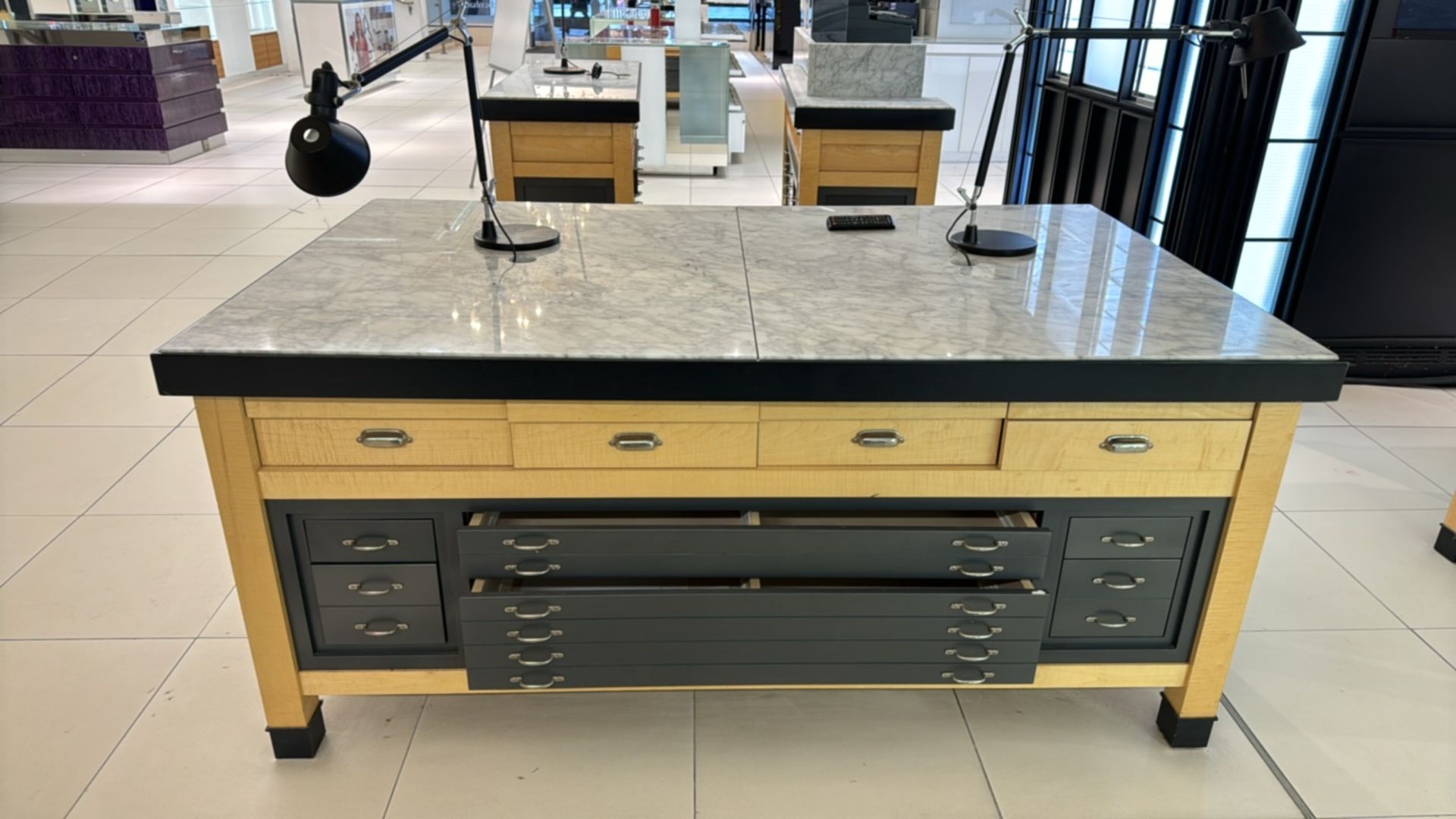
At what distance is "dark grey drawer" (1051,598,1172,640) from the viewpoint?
6.06 ft

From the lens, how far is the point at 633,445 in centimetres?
165

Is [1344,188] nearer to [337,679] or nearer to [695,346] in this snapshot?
[695,346]

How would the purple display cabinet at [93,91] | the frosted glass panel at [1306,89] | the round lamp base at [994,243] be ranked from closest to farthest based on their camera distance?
the round lamp base at [994,243]
the frosted glass panel at [1306,89]
the purple display cabinet at [93,91]

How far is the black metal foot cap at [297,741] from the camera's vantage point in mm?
1853

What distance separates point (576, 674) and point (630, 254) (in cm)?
93

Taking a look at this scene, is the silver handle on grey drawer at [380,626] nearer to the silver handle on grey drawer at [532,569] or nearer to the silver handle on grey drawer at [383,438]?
the silver handle on grey drawer at [532,569]

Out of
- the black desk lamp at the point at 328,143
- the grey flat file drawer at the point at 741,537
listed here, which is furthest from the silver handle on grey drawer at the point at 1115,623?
the black desk lamp at the point at 328,143

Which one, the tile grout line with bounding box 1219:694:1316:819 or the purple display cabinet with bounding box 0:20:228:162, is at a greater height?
the purple display cabinet with bounding box 0:20:228:162

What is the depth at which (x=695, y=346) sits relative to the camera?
159 centimetres

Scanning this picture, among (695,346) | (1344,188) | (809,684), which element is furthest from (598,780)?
(1344,188)

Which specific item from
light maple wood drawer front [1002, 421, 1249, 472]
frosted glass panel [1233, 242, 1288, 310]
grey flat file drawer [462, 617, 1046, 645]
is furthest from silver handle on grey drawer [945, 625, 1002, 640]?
frosted glass panel [1233, 242, 1288, 310]

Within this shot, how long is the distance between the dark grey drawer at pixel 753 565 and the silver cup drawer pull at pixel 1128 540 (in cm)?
15

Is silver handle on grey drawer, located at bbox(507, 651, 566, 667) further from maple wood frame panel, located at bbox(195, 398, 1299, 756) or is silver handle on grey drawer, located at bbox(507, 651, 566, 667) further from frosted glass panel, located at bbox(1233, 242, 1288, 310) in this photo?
frosted glass panel, located at bbox(1233, 242, 1288, 310)

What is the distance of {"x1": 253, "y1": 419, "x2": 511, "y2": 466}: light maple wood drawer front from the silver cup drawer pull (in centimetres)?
114
